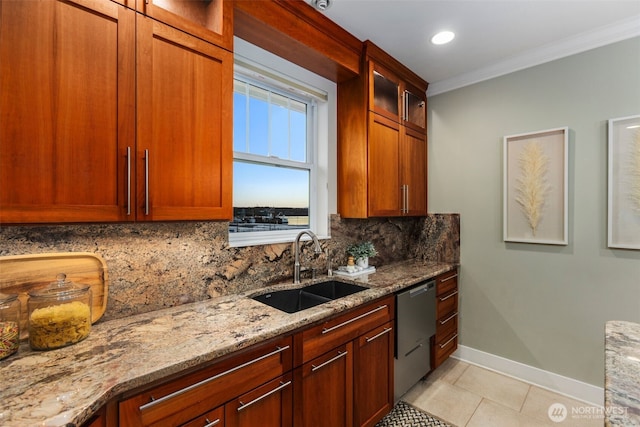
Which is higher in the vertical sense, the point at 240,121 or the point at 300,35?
the point at 300,35

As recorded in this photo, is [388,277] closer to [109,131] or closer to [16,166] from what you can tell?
[109,131]

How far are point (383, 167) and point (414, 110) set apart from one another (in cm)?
89

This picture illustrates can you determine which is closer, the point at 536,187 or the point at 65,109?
the point at 65,109

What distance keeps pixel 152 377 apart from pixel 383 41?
2510 mm

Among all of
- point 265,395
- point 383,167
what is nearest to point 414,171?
point 383,167

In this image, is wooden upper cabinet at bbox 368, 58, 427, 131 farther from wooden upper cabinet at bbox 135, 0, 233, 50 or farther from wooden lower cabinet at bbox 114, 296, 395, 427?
wooden lower cabinet at bbox 114, 296, 395, 427

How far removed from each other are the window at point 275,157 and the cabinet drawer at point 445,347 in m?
1.40

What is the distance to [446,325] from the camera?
2.66 meters

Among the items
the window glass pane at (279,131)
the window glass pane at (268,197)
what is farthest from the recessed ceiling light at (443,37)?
the window glass pane at (268,197)

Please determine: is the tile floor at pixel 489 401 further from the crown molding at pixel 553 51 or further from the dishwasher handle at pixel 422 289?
the crown molding at pixel 553 51

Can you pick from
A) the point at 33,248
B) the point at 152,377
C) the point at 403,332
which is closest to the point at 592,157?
the point at 403,332

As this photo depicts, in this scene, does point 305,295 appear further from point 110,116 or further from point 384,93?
point 384,93

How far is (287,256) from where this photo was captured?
2133mm

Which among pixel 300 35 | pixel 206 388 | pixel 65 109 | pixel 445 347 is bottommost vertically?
pixel 445 347
